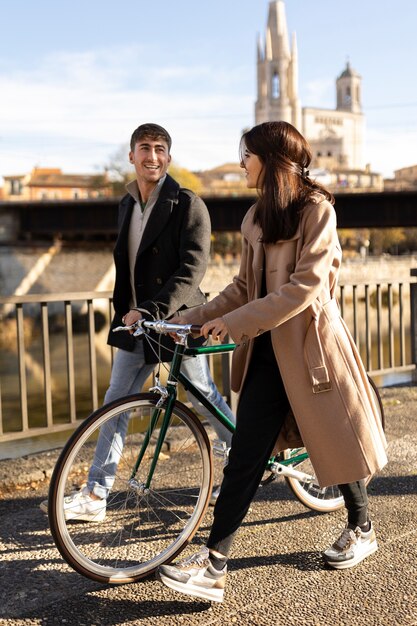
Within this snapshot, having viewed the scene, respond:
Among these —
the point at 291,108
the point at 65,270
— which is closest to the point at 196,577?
the point at 65,270

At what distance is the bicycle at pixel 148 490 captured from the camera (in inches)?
117

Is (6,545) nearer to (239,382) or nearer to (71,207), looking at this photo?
(239,382)

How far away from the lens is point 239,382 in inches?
124

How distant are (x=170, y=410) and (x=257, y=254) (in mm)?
747

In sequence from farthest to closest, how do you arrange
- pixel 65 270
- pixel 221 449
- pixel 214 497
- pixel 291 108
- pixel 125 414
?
pixel 291 108 < pixel 65 270 < pixel 214 497 < pixel 221 449 < pixel 125 414

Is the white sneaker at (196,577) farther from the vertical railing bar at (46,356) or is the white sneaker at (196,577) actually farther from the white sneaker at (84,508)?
the vertical railing bar at (46,356)

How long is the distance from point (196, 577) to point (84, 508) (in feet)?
2.89

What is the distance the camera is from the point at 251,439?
300cm

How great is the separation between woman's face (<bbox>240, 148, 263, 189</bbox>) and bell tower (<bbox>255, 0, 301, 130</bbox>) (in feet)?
526

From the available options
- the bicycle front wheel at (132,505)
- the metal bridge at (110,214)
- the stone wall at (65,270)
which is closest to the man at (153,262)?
the bicycle front wheel at (132,505)

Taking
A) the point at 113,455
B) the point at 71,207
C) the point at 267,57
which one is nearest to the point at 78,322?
the point at 71,207

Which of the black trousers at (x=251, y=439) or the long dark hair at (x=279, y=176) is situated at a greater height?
the long dark hair at (x=279, y=176)

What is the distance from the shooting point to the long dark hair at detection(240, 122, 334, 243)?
290 centimetres

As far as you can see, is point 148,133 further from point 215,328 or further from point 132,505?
point 132,505
